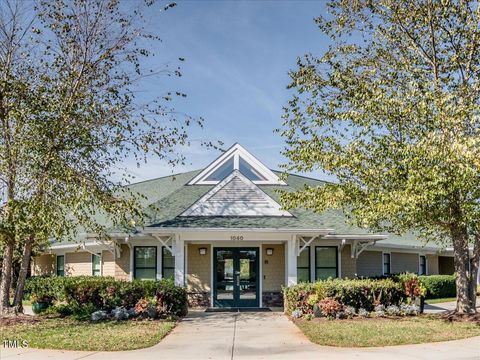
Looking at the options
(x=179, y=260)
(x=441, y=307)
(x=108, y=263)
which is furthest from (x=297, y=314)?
(x=108, y=263)

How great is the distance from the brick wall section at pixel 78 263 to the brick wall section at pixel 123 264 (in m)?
2.98

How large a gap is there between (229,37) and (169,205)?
7597 millimetres

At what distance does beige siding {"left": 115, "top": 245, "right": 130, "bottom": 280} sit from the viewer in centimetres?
2072

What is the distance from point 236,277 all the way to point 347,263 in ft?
15.5

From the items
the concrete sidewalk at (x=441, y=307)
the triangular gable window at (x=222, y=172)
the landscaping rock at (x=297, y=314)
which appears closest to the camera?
the landscaping rock at (x=297, y=314)

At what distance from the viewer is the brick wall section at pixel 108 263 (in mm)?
21656

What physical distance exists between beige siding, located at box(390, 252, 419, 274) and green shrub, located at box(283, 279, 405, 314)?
9233 millimetres

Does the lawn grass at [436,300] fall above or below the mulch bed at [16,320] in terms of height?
below

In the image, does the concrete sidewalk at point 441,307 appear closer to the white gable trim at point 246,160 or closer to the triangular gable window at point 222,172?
the white gable trim at point 246,160

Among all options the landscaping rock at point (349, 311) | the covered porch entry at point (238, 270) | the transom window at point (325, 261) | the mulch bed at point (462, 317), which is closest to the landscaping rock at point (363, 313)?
the landscaping rock at point (349, 311)

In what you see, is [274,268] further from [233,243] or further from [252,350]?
[252,350]

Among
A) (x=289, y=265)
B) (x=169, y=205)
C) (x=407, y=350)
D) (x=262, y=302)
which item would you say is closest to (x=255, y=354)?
(x=407, y=350)

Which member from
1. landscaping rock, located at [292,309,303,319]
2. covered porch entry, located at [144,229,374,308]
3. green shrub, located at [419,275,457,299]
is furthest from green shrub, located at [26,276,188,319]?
green shrub, located at [419,275,457,299]

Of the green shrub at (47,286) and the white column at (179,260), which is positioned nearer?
the white column at (179,260)
